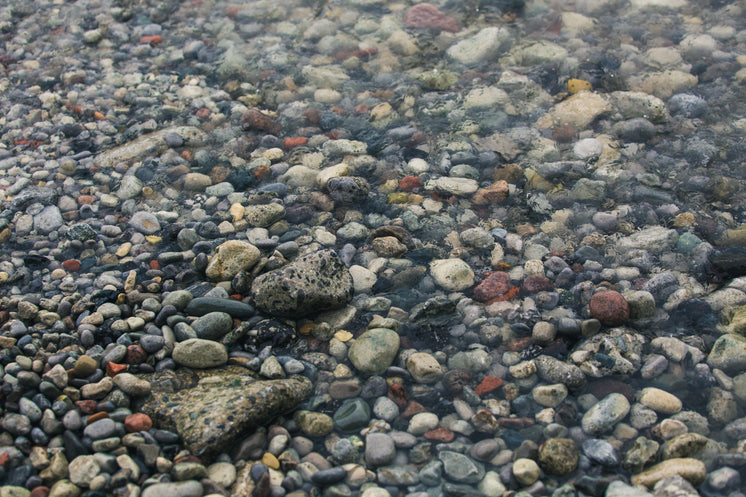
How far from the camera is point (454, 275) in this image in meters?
3.79

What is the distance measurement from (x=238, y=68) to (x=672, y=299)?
4.72m

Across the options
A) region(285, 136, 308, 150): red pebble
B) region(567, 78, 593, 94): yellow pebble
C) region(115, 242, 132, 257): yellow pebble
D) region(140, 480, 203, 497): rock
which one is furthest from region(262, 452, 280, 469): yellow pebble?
region(567, 78, 593, 94): yellow pebble

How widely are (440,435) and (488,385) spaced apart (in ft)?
1.40

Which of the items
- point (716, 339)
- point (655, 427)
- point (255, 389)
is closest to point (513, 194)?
point (716, 339)

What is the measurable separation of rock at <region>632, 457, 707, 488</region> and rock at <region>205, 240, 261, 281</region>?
103 inches

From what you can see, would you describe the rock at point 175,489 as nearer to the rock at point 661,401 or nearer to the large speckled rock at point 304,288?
the large speckled rock at point 304,288

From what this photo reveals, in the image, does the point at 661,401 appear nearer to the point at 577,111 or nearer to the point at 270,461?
the point at 270,461

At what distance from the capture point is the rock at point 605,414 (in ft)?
9.61

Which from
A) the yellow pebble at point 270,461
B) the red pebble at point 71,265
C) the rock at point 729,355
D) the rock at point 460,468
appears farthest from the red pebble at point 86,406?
the rock at point 729,355

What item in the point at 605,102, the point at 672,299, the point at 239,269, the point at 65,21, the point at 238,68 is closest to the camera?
the point at 672,299

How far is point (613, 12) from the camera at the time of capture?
6.40 meters

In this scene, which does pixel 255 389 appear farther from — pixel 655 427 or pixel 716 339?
pixel 716 339

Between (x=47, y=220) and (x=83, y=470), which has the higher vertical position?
(x=47, y=220)

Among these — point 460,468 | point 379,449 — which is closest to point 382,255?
point 379,449
